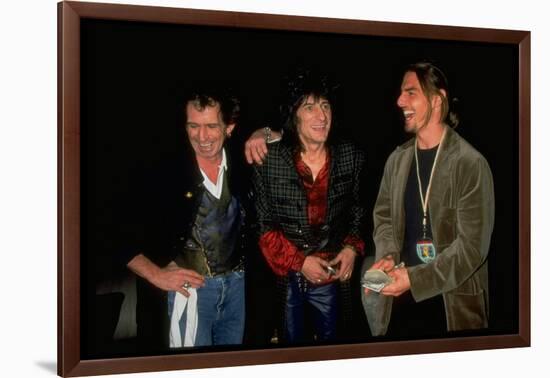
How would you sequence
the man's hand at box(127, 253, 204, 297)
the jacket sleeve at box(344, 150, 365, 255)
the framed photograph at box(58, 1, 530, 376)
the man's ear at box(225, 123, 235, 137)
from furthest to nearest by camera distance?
the jacket sleeve at box(344, 150, 365, 255) → the man's ear at box(225, 123, 235, 137) → the man's hand at box(127, 253, 204, 297) → the framed photograph at box(58, 1, 530, 376)

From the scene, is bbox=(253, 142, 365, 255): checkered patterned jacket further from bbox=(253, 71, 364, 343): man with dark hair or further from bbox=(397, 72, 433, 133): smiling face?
bbox=(397, 72, 433, 133): smiling face

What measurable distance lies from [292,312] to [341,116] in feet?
2.62

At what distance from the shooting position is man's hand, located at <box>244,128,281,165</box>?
4578 millimetres

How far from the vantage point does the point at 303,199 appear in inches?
184

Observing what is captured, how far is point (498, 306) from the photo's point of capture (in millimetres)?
5035

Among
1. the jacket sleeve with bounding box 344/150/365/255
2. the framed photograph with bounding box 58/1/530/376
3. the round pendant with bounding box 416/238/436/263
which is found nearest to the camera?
the framed photograph with bounding box 58/1/530/376

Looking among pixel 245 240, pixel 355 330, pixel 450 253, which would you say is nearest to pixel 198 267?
pixel 245 240

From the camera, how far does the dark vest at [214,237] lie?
448cm

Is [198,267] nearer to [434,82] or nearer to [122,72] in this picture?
[122,72]

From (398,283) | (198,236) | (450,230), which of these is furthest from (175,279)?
(450,230)

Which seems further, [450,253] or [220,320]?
[450,253]

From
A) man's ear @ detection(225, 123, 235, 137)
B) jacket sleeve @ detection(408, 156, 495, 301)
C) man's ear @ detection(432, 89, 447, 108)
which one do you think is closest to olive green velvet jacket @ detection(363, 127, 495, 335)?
jacket sleeve @ detection(408, 156, 495, 301)

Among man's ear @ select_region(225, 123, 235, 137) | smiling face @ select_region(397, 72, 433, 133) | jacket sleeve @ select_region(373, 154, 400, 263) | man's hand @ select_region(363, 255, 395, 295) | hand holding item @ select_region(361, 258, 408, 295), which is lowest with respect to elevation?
hand holding item @ select_region(361, 258, 408, 295)

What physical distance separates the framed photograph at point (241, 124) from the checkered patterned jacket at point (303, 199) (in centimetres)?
7
